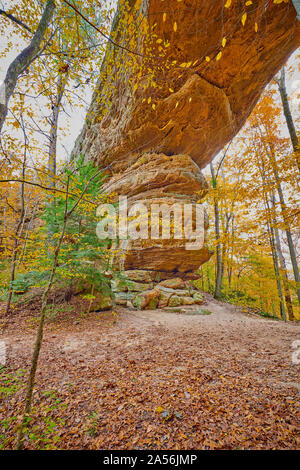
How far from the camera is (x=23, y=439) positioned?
1.66 meters

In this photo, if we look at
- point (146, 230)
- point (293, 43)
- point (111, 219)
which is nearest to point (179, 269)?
point (146, 230)

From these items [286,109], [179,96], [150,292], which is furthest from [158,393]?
[179,96]

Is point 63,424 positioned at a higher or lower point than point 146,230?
lower

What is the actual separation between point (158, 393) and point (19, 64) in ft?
18.6

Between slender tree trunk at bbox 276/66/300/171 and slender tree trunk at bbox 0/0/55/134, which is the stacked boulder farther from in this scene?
slender tree trunk at bbox 276/66/300/171

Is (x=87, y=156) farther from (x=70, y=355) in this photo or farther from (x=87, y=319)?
(x=70, y=355)

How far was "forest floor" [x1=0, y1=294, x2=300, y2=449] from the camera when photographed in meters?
1.69

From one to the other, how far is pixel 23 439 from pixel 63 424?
392mm

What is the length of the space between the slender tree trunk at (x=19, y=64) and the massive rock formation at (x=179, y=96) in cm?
259

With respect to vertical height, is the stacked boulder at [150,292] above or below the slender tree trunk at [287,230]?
below

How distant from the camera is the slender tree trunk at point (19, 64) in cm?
262

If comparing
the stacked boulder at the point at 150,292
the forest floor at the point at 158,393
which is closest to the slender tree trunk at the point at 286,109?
the forest floor at the point at 158,393

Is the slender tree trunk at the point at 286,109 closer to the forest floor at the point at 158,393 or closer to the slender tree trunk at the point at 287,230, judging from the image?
the slender tree trunk at the point at 287,230

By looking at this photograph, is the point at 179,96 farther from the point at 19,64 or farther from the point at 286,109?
the point at 19,64
